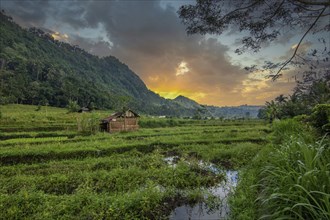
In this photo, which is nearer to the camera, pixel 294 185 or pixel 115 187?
pixel 294 185

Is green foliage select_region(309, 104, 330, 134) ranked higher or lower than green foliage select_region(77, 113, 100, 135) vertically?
higher

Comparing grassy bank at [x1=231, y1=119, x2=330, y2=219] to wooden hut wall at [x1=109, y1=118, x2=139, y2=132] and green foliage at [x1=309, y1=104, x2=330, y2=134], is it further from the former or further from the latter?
wooden hut wall at [x1=109, y1=118, x2=139, y2=132]

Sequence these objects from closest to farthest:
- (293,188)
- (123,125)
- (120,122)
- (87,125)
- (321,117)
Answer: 1. (293,188)
2. (321,117)
3. (87,125)
4. (120,122)
5. (123,125)

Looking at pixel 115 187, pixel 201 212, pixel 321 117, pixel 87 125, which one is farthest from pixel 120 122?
pixel 201 212

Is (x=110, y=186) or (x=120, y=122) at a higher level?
(x=120, y=122)

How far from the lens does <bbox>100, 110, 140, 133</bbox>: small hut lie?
126 feet

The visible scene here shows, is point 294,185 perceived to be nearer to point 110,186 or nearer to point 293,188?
point 293,188

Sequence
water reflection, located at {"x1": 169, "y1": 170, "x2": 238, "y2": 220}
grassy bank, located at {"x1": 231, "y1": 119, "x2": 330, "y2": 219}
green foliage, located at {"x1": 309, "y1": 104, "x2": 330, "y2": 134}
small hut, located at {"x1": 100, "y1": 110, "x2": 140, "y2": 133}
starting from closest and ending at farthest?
grassy bank, located at {"x1": 231, "y1": 119, "x2": 330, "y2": 219} < water reflection, located at {"x1": 169, "y1": 170, "x2": 238, "y2": 220} < green foliage, located at {"x1": 309, "y1": 104, "x2": 330, "y2": 134} < small hut, located at {"x1": 100, "y1": 110, "x2": 140, "y2": 133}

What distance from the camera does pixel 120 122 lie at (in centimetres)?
3938

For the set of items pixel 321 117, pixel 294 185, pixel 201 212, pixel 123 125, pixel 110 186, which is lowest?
pixel 201 212

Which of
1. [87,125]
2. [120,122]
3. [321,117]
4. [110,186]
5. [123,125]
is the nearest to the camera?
[110,186]

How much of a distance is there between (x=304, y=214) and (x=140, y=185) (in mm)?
6622

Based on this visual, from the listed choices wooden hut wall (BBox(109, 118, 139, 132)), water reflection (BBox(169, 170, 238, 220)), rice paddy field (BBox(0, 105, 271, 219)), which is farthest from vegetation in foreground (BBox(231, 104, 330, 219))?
wooden hut wall (BBox(109, 118, 139, 132))

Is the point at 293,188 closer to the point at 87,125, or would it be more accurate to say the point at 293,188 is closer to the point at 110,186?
the point at 110,186
